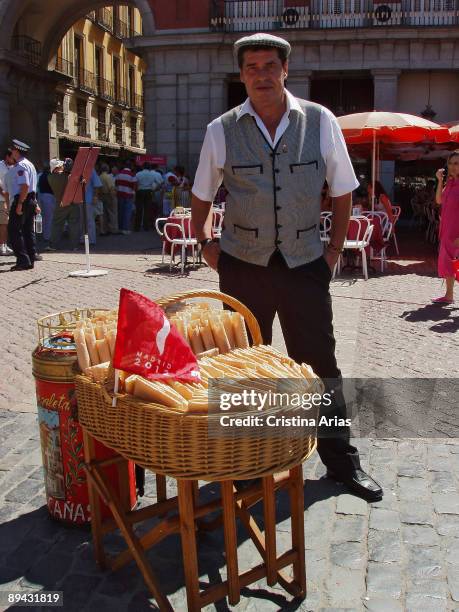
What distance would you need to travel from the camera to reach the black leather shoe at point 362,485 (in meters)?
3.50

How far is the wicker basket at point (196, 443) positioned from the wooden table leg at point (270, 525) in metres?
0.24

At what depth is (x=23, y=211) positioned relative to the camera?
1135 cm

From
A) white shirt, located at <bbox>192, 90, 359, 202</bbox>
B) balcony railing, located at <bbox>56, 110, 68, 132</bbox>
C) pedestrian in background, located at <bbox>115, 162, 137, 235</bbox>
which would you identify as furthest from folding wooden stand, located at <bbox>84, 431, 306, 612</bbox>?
balcony railing, located at <bbox>56, 110, 68, 132</bbox>

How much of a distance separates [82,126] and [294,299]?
37.9 metres

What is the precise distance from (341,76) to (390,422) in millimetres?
20168

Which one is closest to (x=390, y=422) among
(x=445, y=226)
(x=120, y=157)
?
(x=445, y=226)

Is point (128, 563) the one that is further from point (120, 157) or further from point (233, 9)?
point (120, 157)

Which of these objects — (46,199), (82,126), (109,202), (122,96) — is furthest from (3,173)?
(122,96)

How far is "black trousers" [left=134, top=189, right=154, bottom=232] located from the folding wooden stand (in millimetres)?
17932

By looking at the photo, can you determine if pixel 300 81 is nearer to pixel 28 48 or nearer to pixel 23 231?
pixel 28 48

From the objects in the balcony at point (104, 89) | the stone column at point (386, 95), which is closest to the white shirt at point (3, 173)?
the stone column at point (386, 95)

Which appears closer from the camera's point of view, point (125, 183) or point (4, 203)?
point (4, 203)

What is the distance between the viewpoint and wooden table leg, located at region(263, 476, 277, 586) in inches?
101

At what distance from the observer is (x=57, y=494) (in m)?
3.23
